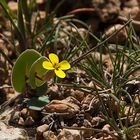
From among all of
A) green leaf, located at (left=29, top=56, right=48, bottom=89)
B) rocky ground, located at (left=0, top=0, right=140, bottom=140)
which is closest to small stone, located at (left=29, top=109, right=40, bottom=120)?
rocky ground, located at (left=0, top=0, right=140, bottom=140)

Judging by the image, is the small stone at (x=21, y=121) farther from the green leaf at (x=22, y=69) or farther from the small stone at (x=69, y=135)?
the small stone at (x=69, y=135)

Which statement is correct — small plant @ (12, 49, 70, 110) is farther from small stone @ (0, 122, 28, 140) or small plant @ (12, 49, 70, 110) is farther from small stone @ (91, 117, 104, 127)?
small stone @ (91, 117, 104, 127)

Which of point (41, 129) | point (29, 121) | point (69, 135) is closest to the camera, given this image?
point (69, 135)

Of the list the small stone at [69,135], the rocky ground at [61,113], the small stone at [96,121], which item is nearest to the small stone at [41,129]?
the rocky ground at [61,113]

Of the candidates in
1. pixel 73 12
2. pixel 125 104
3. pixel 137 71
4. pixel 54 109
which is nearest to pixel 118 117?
pixel 125 104

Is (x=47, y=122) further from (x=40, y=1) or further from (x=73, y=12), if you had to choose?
(x=40, y=1)

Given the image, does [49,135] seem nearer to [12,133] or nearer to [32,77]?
[12,133]

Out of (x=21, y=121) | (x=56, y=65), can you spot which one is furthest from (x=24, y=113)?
(x=56, y=65)
